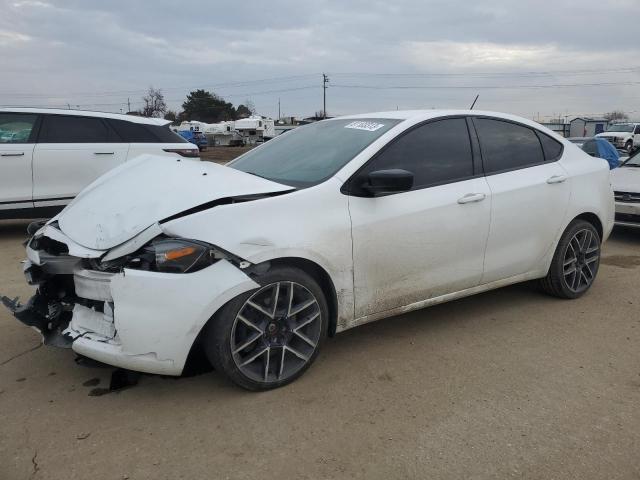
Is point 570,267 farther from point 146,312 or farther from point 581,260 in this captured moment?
point 146,312

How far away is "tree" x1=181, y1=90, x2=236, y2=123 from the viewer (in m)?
84.5

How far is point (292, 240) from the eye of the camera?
299 centimetres

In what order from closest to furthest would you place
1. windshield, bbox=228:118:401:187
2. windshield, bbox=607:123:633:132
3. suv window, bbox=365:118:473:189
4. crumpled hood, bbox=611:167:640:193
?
windshield, bbox=228:118:401:187 < suv window, bbox=365:118:473:189 < crumpled hood, bbox=611:167:640:193 < windshield, bbox=607:123:633:132

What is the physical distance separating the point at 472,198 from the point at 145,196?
7.13 feet

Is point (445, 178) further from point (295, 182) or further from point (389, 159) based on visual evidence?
point (295, 182)

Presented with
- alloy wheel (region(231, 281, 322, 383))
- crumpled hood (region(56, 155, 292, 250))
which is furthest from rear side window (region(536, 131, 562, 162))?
alloy wheel (region(231, 281, 322, 383))

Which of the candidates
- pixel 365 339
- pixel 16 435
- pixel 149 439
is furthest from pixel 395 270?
pixel 16 435

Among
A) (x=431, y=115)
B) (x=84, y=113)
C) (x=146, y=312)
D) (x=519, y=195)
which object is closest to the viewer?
(x=146, y=312)

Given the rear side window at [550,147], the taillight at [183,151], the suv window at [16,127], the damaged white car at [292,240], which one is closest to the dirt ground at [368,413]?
the damaged white car at [292,240]

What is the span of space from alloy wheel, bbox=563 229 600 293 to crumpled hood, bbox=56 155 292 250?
8.77ft

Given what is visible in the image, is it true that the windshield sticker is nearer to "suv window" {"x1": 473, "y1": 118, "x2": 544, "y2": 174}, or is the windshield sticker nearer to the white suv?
"suv window" {"x1": 473, "y1": 118, "x2": 544, "y2": 174}

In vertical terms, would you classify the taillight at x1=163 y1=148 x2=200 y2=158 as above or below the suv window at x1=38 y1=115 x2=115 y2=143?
below

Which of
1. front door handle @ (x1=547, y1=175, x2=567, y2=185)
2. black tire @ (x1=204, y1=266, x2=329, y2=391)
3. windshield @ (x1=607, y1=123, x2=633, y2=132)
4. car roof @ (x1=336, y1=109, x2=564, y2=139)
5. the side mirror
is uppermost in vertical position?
windshield @ (x1=607, y1=123, x2=633, y2=132)

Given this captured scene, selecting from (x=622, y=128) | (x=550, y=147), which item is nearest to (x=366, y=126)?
(x=550, y=147)
